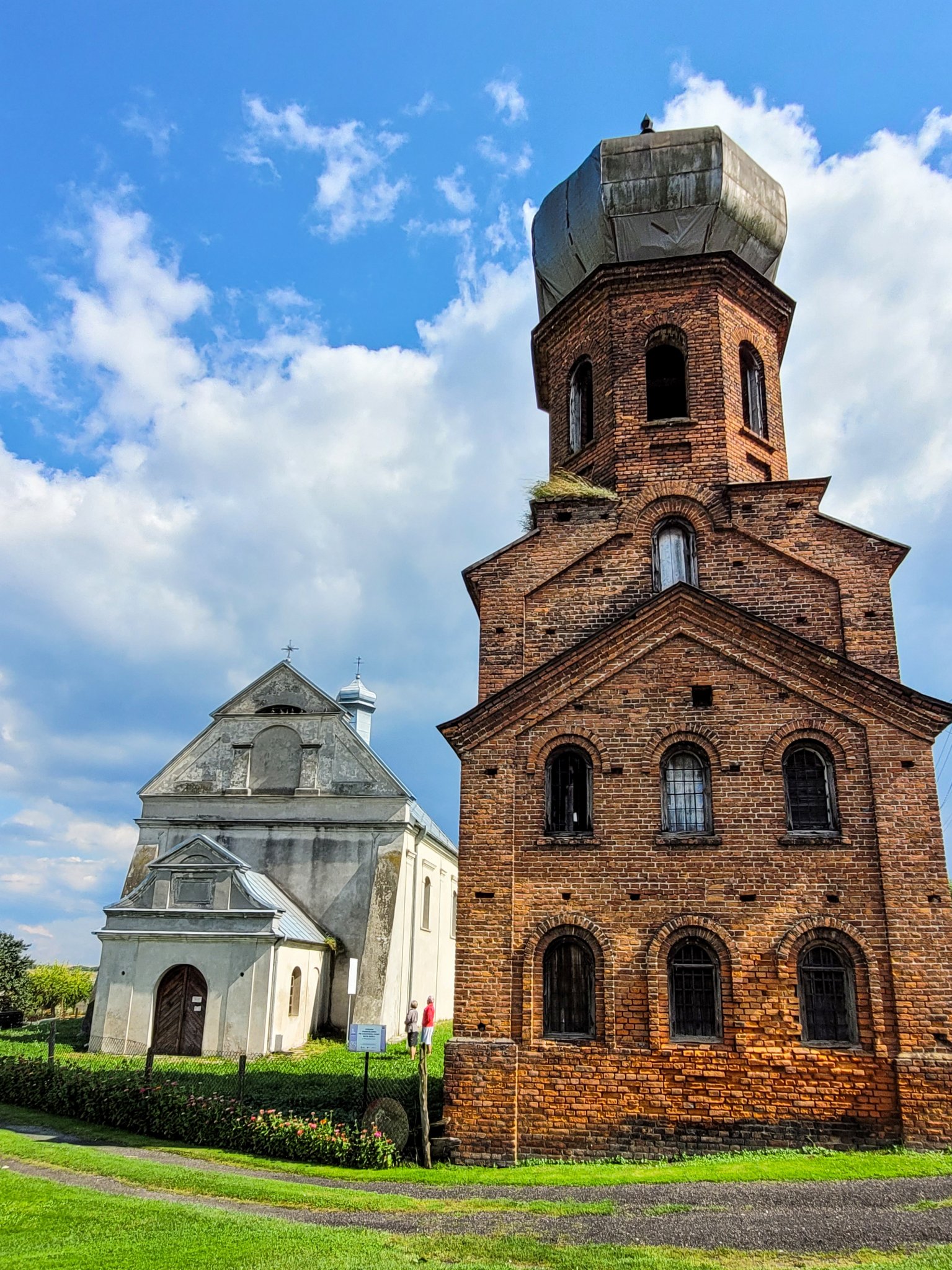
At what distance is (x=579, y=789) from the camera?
14.9 meters

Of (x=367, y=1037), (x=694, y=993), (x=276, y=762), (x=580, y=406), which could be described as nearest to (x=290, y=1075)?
(x=367, y=1037)

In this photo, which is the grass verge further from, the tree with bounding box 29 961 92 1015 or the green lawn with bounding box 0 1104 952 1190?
the tree with bounding box 29 961 92 1015

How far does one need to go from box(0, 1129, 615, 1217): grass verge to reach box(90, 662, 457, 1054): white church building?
30.1 feet

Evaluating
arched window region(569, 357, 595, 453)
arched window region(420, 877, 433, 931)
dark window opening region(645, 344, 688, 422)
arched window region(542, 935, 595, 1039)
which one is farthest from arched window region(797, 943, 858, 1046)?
arched window region(420, 877, 433, 931)

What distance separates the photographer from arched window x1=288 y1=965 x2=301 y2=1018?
77.1 ft

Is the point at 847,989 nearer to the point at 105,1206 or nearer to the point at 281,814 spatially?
the point at 105,1206

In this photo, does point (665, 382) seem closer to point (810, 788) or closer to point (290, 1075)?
point (810, 788)

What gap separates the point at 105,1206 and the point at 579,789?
8.35m

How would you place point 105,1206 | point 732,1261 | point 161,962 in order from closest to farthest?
point 732,1261
point 105,1206
point 161,962

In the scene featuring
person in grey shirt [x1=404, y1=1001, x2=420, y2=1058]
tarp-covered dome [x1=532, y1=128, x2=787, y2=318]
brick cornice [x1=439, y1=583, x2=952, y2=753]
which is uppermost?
tarp-covered dome [x1=532, y1=128, x2=787, y2=318]

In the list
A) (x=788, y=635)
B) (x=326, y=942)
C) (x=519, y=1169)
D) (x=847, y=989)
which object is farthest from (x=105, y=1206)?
(x=326, y=942)

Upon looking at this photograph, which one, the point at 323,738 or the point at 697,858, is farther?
the point at 323,738

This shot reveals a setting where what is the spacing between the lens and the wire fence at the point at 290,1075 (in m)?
13.9

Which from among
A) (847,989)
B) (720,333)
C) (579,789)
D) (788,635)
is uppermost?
(720,333)
